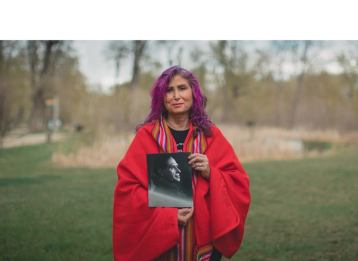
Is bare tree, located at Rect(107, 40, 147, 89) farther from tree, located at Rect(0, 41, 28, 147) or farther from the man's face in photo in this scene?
the man's face in photo

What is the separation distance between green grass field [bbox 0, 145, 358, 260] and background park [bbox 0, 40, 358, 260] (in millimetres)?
14

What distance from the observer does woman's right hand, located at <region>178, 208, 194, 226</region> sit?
205cm

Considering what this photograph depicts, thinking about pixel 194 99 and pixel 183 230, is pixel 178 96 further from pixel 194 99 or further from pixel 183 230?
pixel 183 230

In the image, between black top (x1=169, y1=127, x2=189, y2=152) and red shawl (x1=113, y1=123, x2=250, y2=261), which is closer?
red shawl (x1=113, y1=123, x2=250, y2=261)

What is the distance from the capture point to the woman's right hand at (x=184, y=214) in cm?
205

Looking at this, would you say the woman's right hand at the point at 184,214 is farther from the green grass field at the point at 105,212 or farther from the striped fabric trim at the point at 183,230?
the green grass field at the point at 105,212

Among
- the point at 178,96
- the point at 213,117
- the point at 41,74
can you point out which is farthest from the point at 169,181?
the point at 213,117

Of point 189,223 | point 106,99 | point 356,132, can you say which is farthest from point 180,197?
point 106,99

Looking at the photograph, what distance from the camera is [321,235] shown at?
374cm

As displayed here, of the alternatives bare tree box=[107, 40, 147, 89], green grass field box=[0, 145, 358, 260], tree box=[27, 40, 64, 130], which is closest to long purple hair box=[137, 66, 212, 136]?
green grass field box=[0, 145, 358, 260]

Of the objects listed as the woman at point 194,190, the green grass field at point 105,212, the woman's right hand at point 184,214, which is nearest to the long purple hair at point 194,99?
the woman at point 194,190

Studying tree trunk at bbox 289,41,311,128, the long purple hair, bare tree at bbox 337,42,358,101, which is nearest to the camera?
the long purple hair
